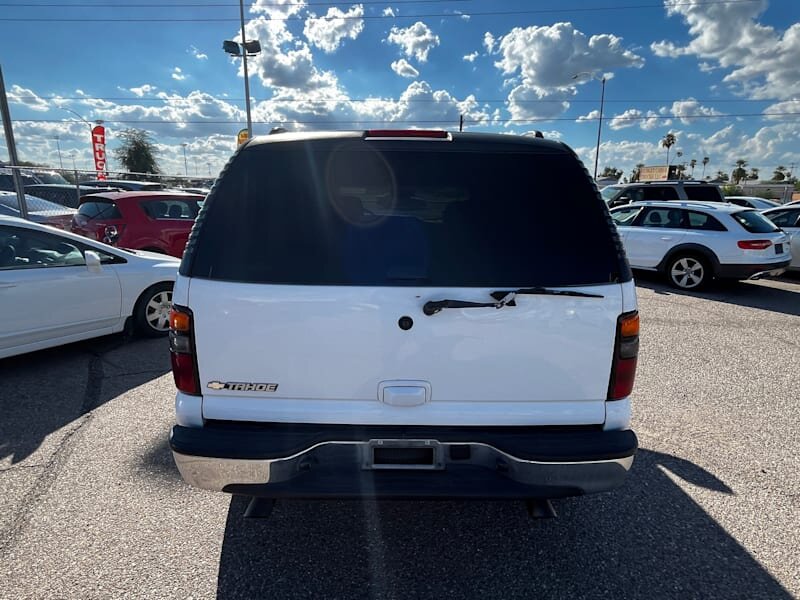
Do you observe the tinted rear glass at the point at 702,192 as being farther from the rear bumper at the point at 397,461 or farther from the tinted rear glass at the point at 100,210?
the tinted rear glass at the point at 100,210

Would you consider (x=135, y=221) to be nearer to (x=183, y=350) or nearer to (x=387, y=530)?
(x=183, y=350)

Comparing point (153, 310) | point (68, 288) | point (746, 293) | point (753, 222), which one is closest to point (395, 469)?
point (68, 288)

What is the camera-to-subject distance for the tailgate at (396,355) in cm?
193

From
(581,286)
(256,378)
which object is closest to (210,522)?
(256,378)

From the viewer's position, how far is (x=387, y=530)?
8.16 feet

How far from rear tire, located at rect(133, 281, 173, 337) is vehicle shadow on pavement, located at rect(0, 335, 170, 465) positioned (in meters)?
0.14

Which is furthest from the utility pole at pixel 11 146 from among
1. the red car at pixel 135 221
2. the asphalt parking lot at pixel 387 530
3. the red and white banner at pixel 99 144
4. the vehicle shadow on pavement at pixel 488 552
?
the red and white banner at pixel 99 144

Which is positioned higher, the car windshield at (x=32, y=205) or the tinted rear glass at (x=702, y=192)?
the tinted rear glass at (x=702, y=192)

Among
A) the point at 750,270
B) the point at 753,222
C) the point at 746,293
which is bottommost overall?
the point at 746,293

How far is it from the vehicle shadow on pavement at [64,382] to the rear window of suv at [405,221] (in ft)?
8.47

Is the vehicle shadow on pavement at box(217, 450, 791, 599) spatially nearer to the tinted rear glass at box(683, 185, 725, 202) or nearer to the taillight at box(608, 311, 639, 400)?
the taillight at box(608, 311, 639, 400)

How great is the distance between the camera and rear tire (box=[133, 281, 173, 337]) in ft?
17.9

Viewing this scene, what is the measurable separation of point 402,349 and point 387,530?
3.81 ft

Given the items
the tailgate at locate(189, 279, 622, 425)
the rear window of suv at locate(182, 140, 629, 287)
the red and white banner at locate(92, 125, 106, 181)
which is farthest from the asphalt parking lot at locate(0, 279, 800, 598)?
the red and white banner at locate(92, 125, 106, 181)
